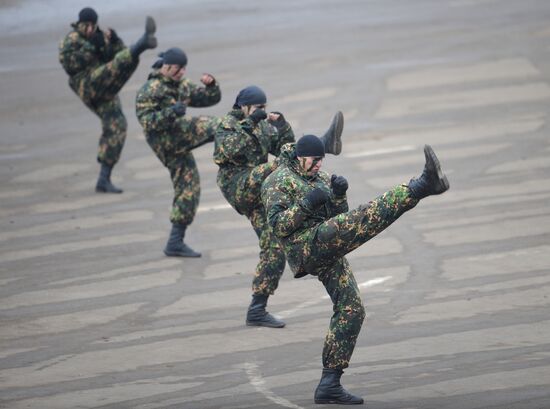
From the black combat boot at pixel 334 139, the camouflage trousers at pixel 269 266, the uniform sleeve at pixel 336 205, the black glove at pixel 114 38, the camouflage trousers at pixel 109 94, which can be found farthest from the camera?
the black glove at pixel 114 38

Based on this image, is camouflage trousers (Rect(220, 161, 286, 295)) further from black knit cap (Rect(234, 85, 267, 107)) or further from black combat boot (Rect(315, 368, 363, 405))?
black combat boot (Rect(315, 368, 363, 405))

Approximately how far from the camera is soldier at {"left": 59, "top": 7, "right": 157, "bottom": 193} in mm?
17078

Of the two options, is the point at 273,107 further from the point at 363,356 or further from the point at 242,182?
the point at 363,356

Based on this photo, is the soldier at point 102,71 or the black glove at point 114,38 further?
the black glove at point 114,38

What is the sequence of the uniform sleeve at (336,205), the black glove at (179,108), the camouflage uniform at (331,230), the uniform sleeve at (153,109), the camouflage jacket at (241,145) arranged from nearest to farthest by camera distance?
1. the camouflage uniform at (331,230)
2. the uniform sleeve at (336,205)
3. the camouflage jacket at (241,145)
4. the black glove at (179,108)
5. the uniform sleeve at (153,109)

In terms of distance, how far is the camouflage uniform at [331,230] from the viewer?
9984 millimetres

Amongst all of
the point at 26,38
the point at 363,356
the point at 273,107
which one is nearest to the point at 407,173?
the point at 273,107

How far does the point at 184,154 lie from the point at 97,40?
3288mm

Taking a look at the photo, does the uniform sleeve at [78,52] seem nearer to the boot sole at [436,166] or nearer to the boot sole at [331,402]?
the boot sole at [331,402]

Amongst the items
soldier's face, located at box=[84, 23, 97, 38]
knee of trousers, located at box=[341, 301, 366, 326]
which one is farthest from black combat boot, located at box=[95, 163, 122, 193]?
knee of trousers, located at box=[341, 301, 366, 326]

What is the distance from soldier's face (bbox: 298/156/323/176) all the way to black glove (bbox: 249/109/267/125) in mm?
2234

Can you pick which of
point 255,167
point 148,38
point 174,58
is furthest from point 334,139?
point 148,38

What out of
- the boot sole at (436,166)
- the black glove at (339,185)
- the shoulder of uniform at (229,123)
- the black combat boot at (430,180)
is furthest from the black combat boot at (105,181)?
the boot sole at (436,166)

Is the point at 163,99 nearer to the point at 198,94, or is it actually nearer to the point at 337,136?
the point at 198,94
